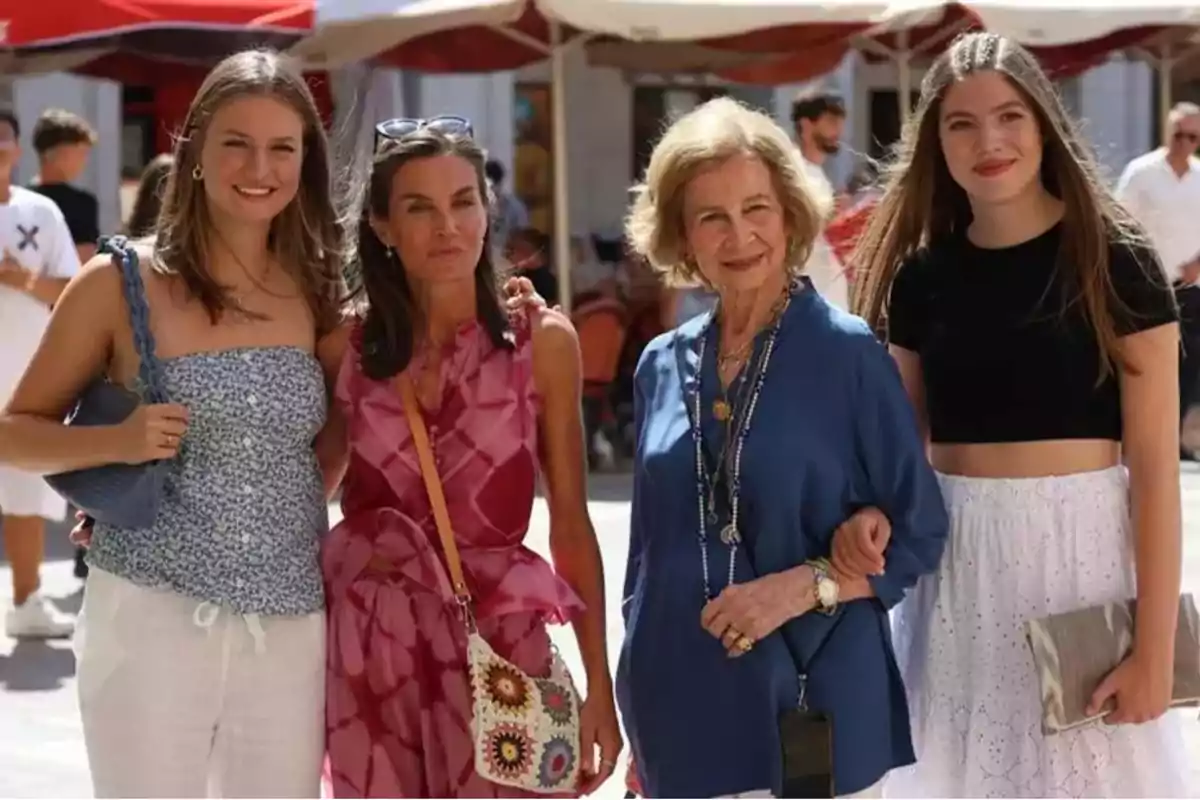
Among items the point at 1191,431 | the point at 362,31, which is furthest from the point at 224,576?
the point at 1191,431

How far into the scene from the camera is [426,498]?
2.99 m

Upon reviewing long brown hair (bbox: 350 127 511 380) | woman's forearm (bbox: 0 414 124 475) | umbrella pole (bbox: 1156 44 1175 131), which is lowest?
woman's forearm (bbox: 0 414 124 475)

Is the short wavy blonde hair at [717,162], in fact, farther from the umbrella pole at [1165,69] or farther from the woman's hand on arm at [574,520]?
the umbrella pole at [1165,69]

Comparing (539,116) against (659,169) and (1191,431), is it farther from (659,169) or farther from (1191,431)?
(659,169)

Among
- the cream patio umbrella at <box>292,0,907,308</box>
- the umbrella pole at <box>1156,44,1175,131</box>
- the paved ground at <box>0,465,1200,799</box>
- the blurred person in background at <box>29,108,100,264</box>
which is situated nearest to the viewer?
the paved ground at <box>0,465,1200,799</box>

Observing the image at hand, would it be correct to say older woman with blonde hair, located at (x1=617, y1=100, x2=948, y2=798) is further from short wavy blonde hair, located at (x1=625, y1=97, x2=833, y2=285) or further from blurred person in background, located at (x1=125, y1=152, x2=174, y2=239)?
blurred person in background, located at (x1=125, y1=152, x2=174, y2=239)

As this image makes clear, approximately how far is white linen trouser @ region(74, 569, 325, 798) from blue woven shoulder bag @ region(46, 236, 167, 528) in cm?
13

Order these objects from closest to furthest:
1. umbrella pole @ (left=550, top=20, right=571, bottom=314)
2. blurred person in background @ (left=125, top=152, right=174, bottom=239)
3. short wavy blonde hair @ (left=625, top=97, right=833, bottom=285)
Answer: short wavy blonde hair @ (left=625, top=97, right=833, bottom=285)
blurred person in background @ (left=125, top=152, right=174, bottom=239)
umbrella pole @ (left=550, top=20, right=571, bottom=314)

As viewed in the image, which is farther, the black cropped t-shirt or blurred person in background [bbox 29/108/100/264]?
blurred person in background [bbox 29/108/100/264]

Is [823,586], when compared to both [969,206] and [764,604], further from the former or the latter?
[969,206]

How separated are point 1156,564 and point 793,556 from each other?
62cm

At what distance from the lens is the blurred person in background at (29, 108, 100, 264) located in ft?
28.1

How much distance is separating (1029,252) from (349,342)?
1.14 meters

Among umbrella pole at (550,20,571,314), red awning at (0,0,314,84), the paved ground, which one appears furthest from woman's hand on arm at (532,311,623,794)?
umbrella pole at (550,20,571,314)
